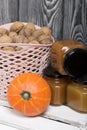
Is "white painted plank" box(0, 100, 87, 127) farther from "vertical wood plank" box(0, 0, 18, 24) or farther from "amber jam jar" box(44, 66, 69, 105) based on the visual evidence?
"vertical wood plank" box(0, 0, 18, 24)

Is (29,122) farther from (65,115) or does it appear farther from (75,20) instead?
(75,20)

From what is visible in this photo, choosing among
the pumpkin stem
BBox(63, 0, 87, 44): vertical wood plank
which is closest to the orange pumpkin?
the pumpkin stem

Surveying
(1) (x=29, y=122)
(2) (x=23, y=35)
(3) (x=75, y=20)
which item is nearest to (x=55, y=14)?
(3) (x=75, y=20)

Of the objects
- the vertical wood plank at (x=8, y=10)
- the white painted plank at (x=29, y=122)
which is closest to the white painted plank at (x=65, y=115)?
the white painted plank at (x=29, y=122)

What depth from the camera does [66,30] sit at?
0.93m

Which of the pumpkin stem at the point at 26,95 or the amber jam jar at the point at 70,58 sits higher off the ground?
Result: the amber jam jar at the point at 70,58

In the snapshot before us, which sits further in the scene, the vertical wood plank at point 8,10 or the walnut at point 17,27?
the vertical wood plank at point 8,10

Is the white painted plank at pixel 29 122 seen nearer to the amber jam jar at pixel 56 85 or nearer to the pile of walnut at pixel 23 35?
the amber jam jar at pixel 56 85

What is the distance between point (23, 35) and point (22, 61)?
0.10m

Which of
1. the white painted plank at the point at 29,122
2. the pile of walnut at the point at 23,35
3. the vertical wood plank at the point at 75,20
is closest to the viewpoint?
the white painted plank at the point at 29,122

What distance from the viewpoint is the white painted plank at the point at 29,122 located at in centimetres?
66

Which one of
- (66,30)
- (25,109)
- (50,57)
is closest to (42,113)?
(25,109)

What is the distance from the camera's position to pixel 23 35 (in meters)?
0.82

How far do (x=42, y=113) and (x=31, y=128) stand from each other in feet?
0.25
